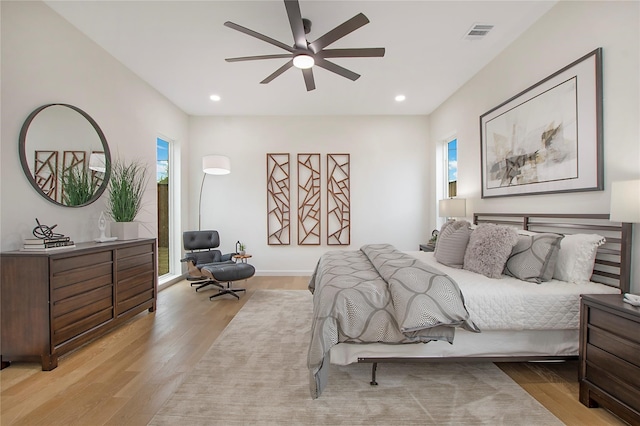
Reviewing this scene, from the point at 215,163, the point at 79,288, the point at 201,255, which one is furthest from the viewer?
the point at 215,163

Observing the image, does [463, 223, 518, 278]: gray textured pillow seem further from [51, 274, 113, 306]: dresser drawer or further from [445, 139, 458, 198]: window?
[51, 274, 113, 306]: dresser drawer

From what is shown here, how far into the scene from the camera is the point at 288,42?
10.2 ft

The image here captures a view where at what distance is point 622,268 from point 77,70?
4.92m

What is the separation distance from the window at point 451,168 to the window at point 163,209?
4.86m

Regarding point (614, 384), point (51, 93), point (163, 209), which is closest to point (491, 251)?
point (614, 384)

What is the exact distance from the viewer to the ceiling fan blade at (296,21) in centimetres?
194

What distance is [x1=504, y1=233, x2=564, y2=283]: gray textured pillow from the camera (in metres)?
2.20

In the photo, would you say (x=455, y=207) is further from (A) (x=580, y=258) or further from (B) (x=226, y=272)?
(B) (x=226, y=272)

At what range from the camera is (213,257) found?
15.2 feet

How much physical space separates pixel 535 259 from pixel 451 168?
3.04 meters

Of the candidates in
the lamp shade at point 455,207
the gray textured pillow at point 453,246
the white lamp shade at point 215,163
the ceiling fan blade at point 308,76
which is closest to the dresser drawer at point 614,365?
the gray textured pillow at point 453,246

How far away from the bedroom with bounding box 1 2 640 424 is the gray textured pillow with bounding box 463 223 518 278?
2.00 feet

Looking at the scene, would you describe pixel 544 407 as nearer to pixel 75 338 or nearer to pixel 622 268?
pixel 622 268

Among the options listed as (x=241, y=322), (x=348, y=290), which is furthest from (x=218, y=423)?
(x=241, y=322)
